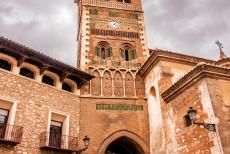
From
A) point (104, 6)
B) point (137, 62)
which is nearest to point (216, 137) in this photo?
point (137, 62)

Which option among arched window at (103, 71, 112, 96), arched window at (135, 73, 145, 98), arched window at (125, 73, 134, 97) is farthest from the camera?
arched window at (135, 73, 145, 98)

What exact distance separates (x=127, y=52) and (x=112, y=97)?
366 cm

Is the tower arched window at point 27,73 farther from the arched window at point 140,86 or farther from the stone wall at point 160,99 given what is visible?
the stone wall at point 160,99

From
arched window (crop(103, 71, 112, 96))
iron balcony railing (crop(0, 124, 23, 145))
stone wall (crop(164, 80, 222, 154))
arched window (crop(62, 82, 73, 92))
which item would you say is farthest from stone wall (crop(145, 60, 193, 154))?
iron balcony railing (crop(0, 124, 23, 145))

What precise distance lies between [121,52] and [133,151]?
19.5 ft

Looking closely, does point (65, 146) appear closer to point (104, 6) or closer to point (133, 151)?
point (133, 151)

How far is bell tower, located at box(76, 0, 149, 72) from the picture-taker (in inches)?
637

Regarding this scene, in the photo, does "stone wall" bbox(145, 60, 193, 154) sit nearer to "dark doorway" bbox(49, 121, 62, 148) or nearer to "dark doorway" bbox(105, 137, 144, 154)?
"dark doorway" bbox(105, 137, 144, 154)

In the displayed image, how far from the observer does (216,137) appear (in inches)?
365

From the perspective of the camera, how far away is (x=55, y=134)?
41.1ft

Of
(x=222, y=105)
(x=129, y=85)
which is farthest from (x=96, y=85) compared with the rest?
(x=222, y=105)

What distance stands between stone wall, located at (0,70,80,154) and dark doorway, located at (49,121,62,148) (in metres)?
0.50

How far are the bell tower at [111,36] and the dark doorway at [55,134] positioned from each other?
3802mm

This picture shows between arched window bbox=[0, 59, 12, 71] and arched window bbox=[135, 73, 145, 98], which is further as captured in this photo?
arched window bbox=[135, 73, 145, 98]
